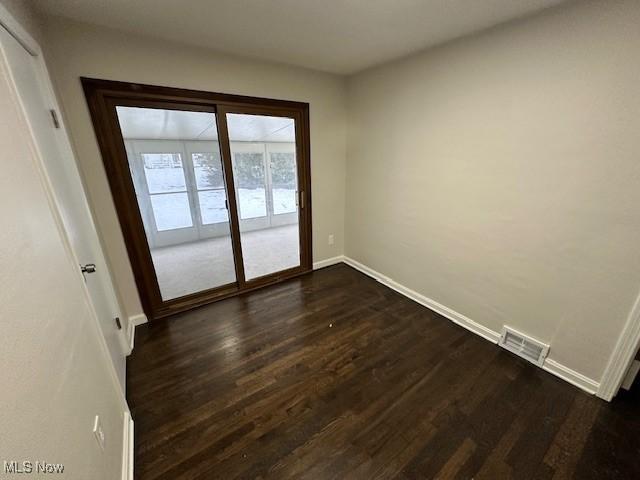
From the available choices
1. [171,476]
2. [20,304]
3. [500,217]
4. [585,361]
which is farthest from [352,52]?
[171,476]

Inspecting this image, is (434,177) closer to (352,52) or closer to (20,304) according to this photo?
(352,52)

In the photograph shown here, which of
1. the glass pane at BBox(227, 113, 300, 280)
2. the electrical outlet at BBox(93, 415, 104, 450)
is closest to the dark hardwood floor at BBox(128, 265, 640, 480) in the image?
the electrical outlet at BBox(93, 415, 104, 450)

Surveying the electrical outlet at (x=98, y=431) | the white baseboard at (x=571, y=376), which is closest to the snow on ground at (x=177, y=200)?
the electrical outlet at (x=98, y=431)

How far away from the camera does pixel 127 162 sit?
2.13 meters

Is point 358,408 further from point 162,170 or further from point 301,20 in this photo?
point 162,170

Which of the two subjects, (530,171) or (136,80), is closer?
(530,171)

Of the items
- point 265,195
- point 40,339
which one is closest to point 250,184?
point 265,195

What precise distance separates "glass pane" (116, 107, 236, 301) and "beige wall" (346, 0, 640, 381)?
6.78ft

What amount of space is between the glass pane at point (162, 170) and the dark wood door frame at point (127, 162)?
1552 millimetres

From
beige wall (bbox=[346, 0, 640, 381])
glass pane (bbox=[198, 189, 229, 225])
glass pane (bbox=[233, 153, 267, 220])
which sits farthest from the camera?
glass pane (bbox=[233, 153, 267, 220])

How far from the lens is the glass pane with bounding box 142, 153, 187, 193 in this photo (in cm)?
368

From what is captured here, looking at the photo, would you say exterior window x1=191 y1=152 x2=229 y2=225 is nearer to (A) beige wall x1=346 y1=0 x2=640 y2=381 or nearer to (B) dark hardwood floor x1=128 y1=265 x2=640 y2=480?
(B) dark hardwood floor x1=128 y1=265 x2=640 y2=480

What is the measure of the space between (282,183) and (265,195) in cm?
47

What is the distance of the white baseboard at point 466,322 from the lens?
5.76ft
